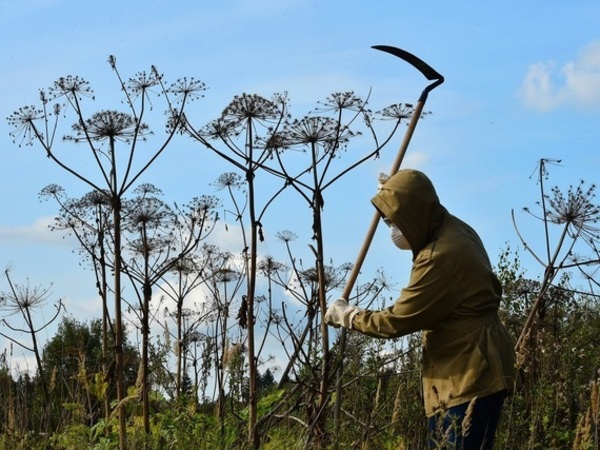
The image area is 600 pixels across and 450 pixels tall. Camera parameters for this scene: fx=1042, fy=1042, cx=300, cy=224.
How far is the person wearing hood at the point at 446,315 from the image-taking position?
5695 millimetres

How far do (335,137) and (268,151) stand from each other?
1.45 feet

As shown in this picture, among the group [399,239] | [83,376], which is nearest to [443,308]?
[399,239]

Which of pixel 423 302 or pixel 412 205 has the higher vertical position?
pixel 412 205

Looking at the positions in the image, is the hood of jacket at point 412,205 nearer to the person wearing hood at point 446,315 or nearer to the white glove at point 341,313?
the person wearing hood at point 446,315

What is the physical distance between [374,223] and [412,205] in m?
0.44

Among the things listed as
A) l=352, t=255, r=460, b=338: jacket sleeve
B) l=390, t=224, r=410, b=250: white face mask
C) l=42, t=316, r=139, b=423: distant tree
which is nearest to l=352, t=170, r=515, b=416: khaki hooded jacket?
l=352, t=255, r=460, b=338: jacket sleeve

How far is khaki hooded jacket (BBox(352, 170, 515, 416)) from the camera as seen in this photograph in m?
5.70

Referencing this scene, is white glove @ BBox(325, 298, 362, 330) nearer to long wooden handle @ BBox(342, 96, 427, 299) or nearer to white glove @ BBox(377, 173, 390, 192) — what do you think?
long wooden handle @ BBox(342, 96, 427, 299)

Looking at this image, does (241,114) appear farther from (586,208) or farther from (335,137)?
(586,208)

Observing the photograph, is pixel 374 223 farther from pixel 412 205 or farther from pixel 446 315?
pixel 446 315

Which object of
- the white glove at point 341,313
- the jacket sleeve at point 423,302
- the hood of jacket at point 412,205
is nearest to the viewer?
the jacket sleeve at point 423,302

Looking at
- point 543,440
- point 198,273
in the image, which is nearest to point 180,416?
point 198,273

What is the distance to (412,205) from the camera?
5879 mm

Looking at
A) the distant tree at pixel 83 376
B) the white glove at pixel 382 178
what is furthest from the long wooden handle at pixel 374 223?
the distant tree at pixel 83 376
